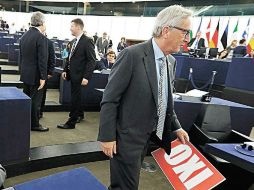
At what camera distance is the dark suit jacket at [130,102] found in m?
1.40

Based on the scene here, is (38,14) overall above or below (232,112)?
above

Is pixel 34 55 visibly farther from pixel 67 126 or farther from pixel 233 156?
pixel 233 156

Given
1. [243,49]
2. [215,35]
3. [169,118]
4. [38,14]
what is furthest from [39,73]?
[215,35]

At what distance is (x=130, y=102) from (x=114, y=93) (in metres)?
0.10

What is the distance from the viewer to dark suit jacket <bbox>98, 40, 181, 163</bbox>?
55.1 inches

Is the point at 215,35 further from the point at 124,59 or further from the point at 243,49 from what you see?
the point at 124,59

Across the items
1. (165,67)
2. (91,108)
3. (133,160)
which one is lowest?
(91,108)

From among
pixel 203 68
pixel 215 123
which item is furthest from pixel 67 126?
pixel 203 68

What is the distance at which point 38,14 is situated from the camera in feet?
10.9

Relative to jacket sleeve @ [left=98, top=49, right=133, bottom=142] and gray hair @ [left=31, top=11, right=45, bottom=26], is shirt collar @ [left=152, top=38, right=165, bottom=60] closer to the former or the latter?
jacket sleeve @ [left=98, top=49, right=133, bottom=142]

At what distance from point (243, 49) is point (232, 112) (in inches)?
190

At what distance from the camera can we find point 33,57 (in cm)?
333

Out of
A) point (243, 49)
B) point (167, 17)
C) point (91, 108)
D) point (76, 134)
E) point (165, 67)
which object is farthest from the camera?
point (243, 49)

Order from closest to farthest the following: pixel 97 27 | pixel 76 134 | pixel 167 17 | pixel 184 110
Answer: pixel 167 17 < pixel 184 110 < pixel 76 134 < pixel 97 27
